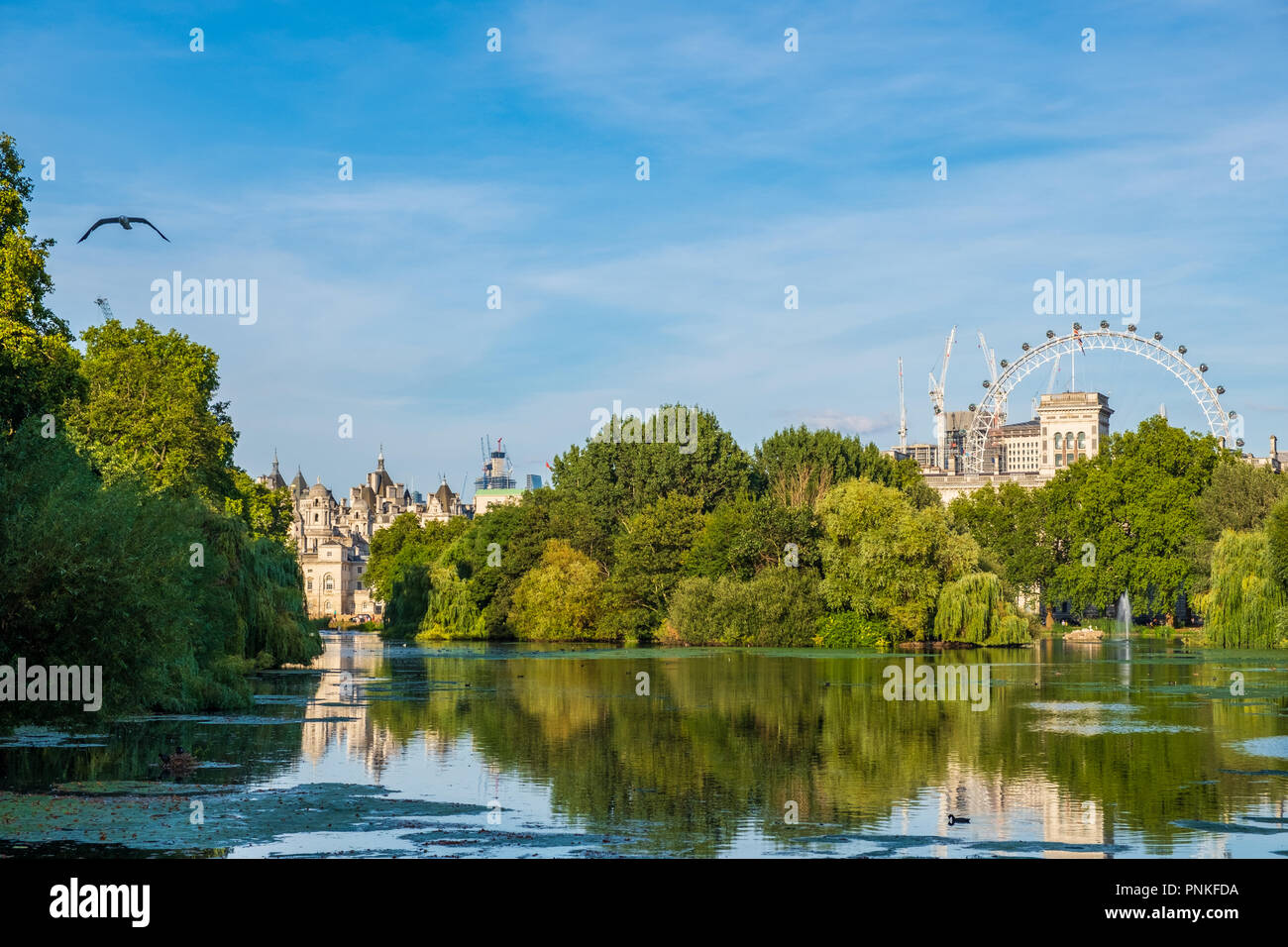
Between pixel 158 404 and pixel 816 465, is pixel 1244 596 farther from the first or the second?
pixel 158 404

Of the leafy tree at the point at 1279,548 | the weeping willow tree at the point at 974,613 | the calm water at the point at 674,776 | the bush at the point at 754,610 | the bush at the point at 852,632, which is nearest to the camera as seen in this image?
the calm water at the point at 674,776

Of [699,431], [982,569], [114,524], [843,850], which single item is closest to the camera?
[843,850]

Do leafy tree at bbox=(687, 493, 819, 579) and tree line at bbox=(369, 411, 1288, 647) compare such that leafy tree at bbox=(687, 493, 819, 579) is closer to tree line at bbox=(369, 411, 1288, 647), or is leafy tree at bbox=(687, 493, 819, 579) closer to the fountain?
tree line at bbox=(369, 411, 1288, 647)

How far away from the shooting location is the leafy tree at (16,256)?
37906mm

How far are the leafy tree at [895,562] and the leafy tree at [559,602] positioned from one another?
811 inches

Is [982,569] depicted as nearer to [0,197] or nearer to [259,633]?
[259,633]

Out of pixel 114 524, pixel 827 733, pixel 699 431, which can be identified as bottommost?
pixel 827 733

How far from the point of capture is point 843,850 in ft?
63.6

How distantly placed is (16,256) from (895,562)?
167ft

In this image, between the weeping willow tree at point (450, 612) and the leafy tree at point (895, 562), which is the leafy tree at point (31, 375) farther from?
the weeping willow tree at point (450, 612)

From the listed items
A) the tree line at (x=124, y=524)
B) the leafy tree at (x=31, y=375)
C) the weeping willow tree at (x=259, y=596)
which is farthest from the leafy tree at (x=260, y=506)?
the leafy tree at (x=31, y=375)
